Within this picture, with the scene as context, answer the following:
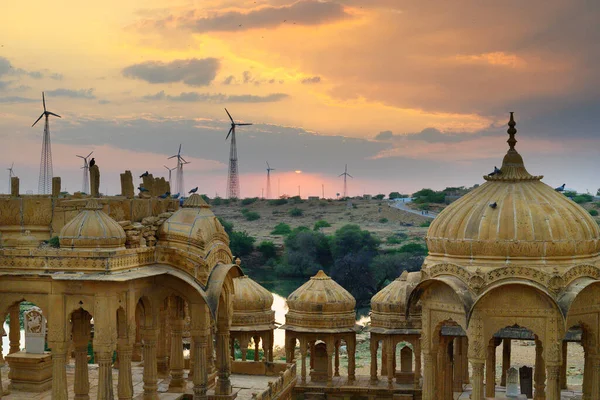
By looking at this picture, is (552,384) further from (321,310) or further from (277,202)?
(277,202)

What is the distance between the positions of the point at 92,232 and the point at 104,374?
2655 millimetres

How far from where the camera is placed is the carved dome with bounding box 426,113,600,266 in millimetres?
17891

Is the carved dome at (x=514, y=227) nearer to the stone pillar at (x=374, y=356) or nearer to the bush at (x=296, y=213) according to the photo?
the stone pillar at (x=374, y=356)

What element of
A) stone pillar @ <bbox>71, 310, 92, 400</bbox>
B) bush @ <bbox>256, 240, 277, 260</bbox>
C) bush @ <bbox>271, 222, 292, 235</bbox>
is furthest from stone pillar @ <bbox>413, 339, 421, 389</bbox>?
bush @ <bbox>271, 222, 292, 235</bbox>

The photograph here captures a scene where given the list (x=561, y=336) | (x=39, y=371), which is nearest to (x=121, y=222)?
(x=39, y=371)

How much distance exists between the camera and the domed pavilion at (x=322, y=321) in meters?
25.2

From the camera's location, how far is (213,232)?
2005cm

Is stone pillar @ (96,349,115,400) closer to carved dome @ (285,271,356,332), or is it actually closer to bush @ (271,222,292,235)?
carved dome @ (285,271,356,332)

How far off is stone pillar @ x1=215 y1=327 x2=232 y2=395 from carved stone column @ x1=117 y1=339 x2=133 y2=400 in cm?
285

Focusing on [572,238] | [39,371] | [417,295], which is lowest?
[39,371]

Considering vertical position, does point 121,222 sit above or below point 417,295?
above

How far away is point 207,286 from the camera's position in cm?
1931

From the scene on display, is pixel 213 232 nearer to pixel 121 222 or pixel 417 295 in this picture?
pixel 121 222

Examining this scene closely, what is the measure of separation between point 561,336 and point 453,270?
2400 millimetres
